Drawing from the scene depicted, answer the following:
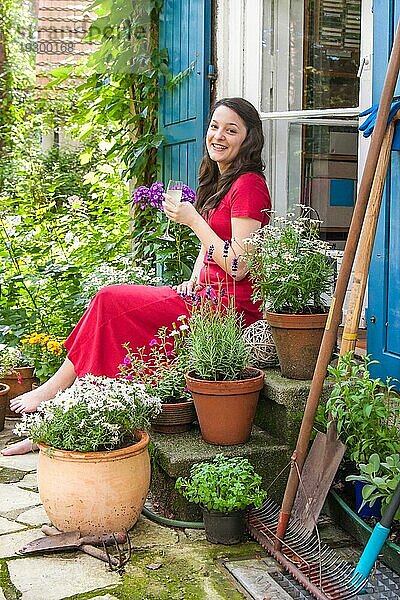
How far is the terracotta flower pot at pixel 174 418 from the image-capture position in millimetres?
2750

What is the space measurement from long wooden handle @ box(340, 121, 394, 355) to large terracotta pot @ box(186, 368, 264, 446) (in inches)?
14.2

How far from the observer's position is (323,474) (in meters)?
2.26

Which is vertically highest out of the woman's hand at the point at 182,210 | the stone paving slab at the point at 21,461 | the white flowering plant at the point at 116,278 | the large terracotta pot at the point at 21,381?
the woman's hand at the point at 182,210

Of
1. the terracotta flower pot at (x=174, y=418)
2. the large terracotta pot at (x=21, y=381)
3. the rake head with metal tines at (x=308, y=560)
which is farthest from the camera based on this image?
the large terracotta pot at (x=21, y=381)

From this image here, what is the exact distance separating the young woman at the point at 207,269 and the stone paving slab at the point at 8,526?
60cm

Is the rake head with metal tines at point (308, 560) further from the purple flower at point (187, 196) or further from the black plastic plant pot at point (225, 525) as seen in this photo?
the purple flower at point (187, 196)

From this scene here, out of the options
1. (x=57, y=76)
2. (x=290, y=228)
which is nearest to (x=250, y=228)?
(x=290, y=228)

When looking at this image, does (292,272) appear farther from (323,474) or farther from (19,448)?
(19,448)

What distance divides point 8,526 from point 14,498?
9.8 inches

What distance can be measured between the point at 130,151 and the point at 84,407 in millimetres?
2499

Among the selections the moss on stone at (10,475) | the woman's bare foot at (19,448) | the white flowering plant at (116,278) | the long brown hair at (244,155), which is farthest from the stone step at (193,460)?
the white flowering plant at (116,278)

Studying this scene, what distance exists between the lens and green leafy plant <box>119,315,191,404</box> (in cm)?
281

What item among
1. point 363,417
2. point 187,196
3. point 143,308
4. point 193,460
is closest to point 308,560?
point 363,417

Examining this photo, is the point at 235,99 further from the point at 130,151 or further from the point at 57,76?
the point at 57,76
